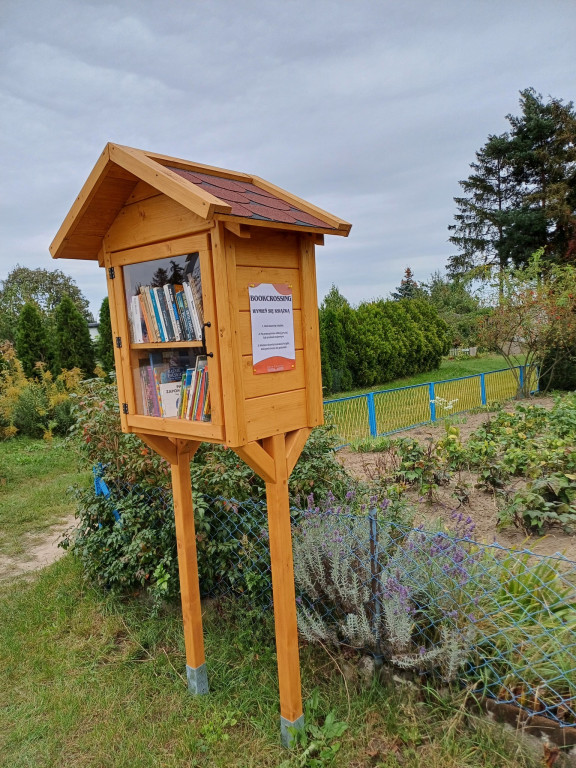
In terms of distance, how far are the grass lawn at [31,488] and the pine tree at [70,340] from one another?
11.3 feet

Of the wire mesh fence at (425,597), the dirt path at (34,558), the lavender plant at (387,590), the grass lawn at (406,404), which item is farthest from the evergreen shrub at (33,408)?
the lavender plant at (387,590)

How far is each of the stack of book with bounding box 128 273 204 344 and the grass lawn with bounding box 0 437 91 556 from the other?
2.80 meters

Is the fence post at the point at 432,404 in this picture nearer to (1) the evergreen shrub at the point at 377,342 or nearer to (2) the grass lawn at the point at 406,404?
(2) the grass lawn at the point at 406,404

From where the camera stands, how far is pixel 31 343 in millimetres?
13016

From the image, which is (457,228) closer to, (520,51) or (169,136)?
(520,51)

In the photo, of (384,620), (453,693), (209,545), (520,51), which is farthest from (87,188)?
(520,51)

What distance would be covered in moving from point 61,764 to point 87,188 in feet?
8.57

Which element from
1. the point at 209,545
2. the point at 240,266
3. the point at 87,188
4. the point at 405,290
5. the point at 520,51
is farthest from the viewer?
the point at 405,290

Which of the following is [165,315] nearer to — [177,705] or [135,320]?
[135,320]

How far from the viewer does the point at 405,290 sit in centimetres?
3603

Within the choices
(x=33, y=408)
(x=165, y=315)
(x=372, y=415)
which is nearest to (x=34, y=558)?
(x=165, y=315)

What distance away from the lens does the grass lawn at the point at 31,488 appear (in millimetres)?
5434

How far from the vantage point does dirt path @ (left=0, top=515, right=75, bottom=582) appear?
4496 millimetres

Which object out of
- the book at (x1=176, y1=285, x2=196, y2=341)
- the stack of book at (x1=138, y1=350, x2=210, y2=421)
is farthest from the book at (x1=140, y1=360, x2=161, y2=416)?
the book at (x1=176, y1=285, x2=196, y2=341)
